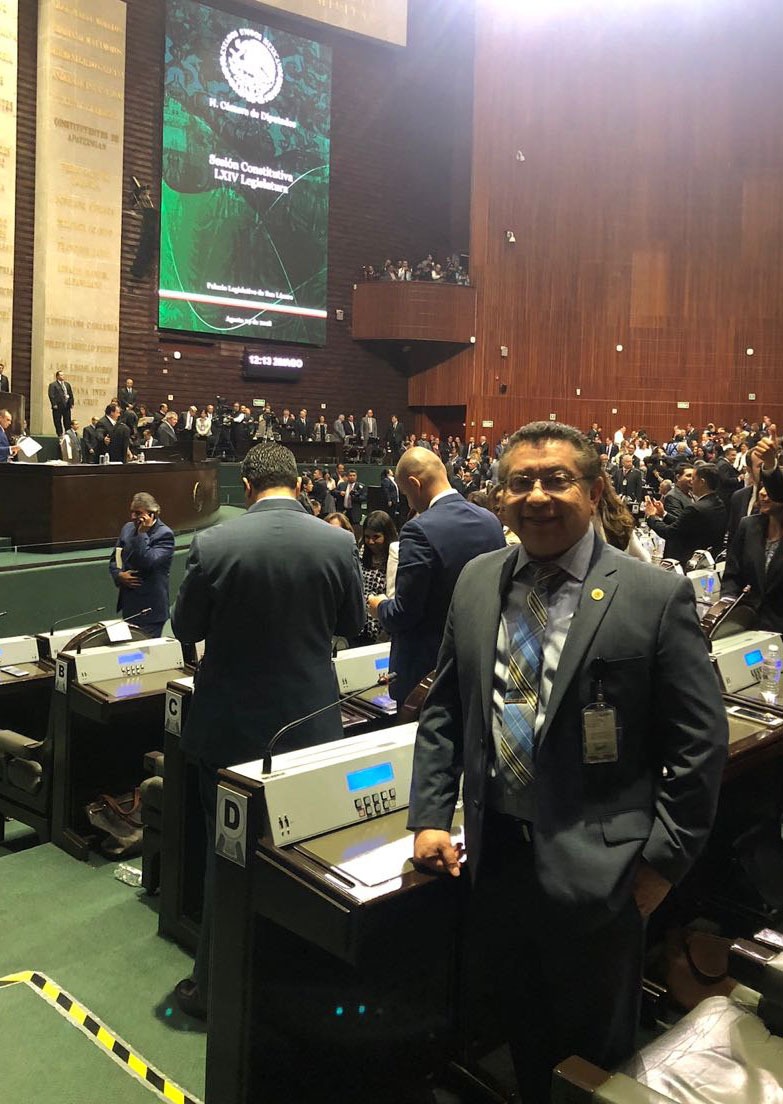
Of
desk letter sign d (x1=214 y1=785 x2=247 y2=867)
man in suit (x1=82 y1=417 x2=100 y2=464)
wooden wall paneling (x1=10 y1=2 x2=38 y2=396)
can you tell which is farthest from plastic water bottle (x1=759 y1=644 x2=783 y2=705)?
wooden wall paneling (x1=10 y1=2 x2=38 y2=396)

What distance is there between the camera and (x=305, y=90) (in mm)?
19797

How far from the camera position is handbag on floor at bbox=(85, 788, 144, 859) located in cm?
360

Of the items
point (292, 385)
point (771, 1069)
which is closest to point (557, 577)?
point (771, 1069)

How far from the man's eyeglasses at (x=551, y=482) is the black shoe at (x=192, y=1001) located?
66.6 inches

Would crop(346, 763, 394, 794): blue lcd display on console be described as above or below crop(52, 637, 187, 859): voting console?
above

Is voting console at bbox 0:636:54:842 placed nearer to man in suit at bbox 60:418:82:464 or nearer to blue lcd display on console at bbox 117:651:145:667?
blue lcd display on console at bbox 117:651:145:667

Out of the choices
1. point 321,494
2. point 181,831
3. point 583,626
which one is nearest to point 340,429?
point 321,494

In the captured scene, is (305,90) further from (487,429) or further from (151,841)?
(151,841)

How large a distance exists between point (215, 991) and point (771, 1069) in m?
1.09

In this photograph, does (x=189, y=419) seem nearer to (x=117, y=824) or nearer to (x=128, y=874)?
(x=117, y=824)

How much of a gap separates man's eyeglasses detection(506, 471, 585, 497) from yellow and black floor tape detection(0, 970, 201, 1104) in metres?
1.60

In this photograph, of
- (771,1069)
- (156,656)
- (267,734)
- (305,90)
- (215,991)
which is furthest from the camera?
(305,90)

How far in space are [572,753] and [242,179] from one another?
1913 centimetres

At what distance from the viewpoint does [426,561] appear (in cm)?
281
